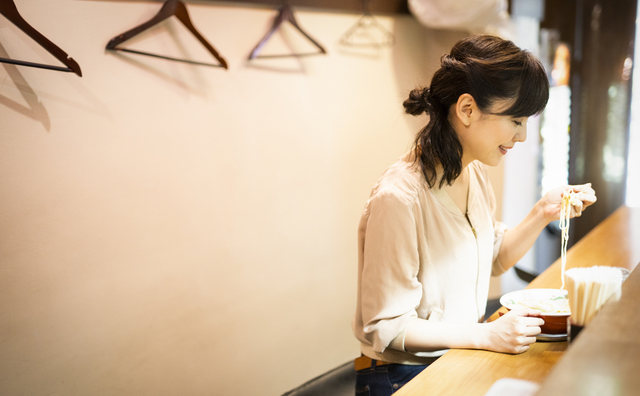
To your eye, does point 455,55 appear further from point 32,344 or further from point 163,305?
point 32,344

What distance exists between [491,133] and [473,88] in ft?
0.46

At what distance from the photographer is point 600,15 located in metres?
3.93

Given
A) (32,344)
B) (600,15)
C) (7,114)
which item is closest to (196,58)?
(7,114)

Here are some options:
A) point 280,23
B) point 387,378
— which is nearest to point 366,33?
point 280,23

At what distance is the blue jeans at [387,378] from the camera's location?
4.34 feet

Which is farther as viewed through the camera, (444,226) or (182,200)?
(182,200)

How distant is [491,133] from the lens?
1.28 metres

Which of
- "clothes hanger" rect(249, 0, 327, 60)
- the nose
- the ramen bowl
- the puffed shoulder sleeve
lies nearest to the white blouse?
the puffed shoulder sleeve

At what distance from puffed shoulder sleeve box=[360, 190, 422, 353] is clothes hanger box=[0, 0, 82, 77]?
3.64ft

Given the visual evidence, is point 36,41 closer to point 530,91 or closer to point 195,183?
point 195,183

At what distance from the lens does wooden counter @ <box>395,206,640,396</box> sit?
0.71 meters

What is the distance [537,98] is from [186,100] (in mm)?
1370

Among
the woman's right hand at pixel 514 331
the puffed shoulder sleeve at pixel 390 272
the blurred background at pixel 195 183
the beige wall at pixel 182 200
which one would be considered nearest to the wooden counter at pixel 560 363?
the woman's right hand at pixel 514 331

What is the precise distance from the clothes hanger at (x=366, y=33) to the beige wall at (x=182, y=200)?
2.4 inches
